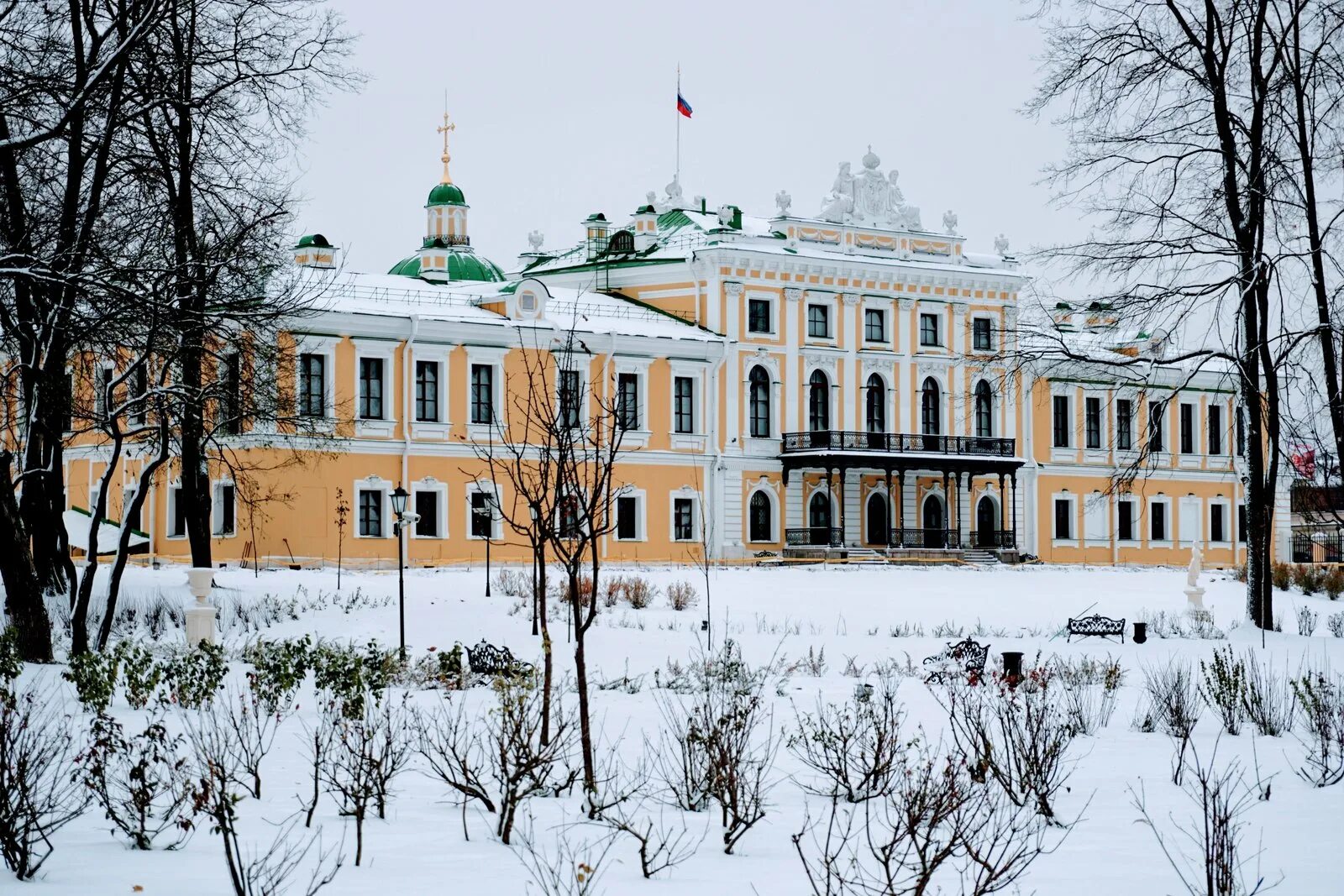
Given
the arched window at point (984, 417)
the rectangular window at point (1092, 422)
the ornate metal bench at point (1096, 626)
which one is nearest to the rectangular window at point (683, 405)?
the arched window at point (984, 417)

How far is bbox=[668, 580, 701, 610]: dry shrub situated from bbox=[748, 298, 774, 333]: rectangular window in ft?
51.0

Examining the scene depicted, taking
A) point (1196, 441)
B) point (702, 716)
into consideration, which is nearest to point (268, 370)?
point (702, 716)

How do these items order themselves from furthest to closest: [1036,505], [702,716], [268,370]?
1. [1036,505]
2. [268,370]
3. [702,716]

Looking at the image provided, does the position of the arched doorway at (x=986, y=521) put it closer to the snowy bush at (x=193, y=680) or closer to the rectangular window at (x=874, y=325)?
the rectangular window at (x=874, y=325)

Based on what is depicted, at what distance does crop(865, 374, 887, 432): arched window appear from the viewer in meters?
44.8

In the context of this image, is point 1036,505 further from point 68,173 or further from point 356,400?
point 68,173

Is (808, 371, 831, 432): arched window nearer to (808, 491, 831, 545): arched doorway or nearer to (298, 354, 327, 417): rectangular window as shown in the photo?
(808, 491, 831, 545): arched doorway

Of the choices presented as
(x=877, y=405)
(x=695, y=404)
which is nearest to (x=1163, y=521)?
(x=877, y=405)

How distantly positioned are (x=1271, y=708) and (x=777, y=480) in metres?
30.4

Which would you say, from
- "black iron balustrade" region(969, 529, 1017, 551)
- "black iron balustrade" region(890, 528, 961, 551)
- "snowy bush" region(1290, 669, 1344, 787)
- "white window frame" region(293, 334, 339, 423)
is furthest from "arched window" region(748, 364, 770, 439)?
"snowy bush" region(1290, 669, 1344, 787)

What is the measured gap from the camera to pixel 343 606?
24.2 metres

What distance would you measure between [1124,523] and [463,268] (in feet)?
64.7

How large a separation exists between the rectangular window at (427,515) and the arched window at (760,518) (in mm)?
8053

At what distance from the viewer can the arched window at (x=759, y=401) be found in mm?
43000
